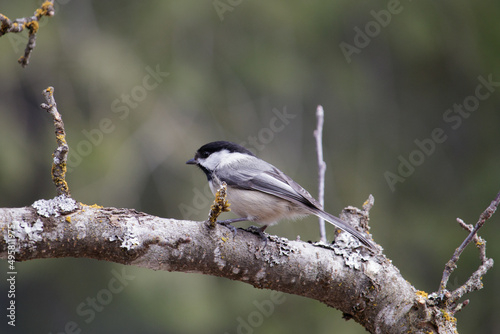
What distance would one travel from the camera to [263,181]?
3086mm

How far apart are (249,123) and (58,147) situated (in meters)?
3.16

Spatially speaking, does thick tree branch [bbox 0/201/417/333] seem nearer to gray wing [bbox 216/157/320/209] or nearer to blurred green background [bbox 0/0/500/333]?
gray wing [bbox 216/157/320/209]

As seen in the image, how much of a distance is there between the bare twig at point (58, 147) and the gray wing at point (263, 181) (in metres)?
1.33

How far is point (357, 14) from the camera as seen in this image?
528cm

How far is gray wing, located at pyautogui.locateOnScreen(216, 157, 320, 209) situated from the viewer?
2.98 metres

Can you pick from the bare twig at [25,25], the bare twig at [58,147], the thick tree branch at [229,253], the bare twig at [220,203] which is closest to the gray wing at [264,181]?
the thick tree branch at [229,253]

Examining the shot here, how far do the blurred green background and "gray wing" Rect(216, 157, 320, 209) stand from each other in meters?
1.38

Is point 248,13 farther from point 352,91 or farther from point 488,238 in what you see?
point 488,238

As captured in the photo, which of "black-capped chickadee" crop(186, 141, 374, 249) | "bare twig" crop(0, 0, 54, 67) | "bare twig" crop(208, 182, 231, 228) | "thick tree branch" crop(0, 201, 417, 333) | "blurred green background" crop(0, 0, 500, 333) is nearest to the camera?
"bare twig" crop(0, 0, 54, 67)

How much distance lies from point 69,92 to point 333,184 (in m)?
2.56

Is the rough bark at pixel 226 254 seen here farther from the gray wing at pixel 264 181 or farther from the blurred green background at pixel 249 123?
the blurred green background at pixel 249 123

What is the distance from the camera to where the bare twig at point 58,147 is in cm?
182

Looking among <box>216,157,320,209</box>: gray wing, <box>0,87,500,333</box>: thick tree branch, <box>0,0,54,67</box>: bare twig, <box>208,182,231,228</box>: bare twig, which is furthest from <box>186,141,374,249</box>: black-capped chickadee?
<box>0,0,54,67</box>: bare twig

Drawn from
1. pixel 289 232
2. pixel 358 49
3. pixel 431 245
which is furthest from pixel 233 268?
pixel 358 49
